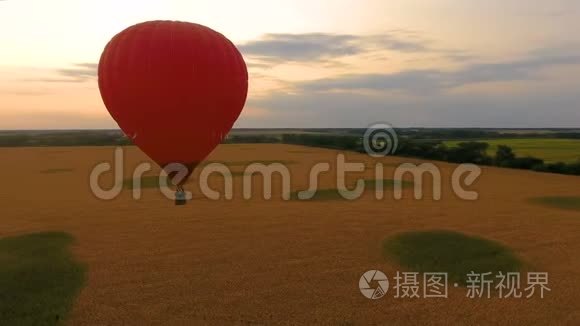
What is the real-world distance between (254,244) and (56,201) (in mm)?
15844

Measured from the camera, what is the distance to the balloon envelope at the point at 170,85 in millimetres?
13016

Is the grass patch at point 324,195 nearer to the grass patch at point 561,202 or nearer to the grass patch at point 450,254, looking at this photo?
the grass patch at point 450,254

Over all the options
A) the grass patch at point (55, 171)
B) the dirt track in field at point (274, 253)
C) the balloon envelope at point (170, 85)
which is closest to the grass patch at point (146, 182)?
the dirt track in field at point (274, 253)

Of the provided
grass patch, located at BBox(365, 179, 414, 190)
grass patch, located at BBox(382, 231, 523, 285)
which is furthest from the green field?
grass patch, located at BBox(382, 231, 523, 285)

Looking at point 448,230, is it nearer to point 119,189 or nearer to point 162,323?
point 162,323

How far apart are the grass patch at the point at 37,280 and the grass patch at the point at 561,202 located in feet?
74.6

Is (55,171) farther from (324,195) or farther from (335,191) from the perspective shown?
(324,195)

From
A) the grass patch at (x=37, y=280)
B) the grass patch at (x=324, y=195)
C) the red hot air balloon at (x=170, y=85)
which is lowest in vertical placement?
the grass patch at (x=37, y=280)

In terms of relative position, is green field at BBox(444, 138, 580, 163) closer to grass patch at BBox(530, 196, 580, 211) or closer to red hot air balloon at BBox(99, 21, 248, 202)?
grass patch at BBox(530, 196, 580, 211)

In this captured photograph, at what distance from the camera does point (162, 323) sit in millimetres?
10539

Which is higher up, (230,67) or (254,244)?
(230,67)

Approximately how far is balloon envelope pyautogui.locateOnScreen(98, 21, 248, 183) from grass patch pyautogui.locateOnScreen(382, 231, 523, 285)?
23.5 feet

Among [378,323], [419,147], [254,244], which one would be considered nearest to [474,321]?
[378,323]

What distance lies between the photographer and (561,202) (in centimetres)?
2628
